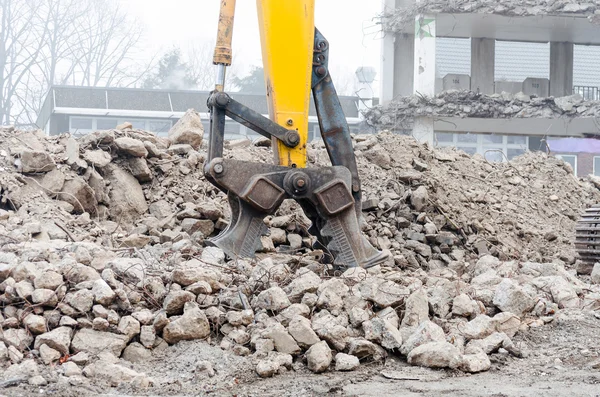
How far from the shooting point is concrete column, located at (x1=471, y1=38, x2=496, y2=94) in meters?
24.1

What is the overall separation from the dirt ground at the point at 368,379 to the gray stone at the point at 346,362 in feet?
0.12

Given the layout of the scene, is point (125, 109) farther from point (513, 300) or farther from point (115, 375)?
point (115, 375)

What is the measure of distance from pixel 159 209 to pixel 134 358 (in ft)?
13.1

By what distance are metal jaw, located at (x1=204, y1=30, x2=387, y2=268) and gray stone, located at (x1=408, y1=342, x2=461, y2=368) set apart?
1918 millimetres

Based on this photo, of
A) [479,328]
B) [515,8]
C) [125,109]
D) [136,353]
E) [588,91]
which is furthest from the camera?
[588,91]

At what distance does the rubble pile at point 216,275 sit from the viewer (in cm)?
419

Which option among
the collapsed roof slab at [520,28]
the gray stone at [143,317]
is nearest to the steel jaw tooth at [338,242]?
the gray stone at [143,317]

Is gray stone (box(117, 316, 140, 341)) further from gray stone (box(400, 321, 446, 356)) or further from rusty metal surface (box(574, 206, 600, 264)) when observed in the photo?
rusty metal surface (box(574, 206, 600, 264))

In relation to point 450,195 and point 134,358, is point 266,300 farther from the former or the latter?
point 450,195

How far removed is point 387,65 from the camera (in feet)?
79.5

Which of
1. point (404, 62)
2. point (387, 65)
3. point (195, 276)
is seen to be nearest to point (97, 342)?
point (195, 276)

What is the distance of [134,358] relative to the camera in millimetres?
4152

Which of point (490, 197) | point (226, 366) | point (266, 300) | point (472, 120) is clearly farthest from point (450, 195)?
point (472, 120)

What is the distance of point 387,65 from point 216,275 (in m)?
20.1
